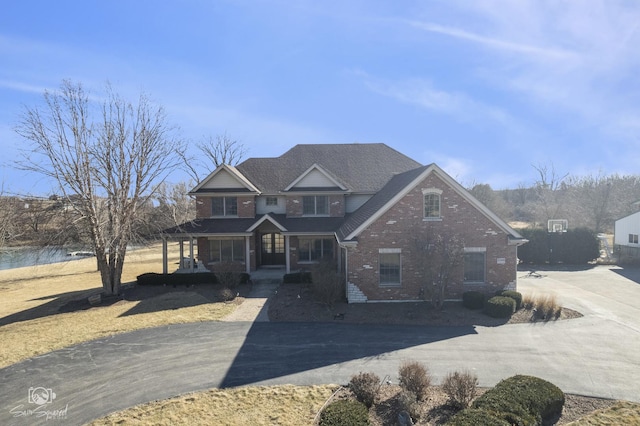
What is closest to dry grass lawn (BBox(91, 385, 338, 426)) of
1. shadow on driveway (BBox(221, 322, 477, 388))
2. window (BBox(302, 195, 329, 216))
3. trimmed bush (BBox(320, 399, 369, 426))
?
trimmed bush (BBox(320, 399, 369, 426))

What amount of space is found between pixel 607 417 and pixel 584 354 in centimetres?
407

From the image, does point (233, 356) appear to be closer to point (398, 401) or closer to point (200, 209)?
point (398, 401)

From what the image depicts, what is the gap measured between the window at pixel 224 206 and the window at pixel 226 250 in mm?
2187

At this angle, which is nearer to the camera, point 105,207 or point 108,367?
point 108,367

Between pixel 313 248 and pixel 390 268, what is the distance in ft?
27.6

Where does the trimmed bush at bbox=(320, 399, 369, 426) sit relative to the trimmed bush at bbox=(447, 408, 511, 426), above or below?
below

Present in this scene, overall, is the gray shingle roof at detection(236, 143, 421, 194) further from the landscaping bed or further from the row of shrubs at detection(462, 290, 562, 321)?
the row of shrubs at detection(462, 290, 562, 321)

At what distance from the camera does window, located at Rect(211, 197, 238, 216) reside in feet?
83.9

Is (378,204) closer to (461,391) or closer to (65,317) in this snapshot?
(461,391)

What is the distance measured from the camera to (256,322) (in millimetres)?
14938

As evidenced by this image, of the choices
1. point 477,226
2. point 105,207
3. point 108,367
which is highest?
point 105,207

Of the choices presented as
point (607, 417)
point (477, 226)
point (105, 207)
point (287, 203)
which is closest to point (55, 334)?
point (105, 207)

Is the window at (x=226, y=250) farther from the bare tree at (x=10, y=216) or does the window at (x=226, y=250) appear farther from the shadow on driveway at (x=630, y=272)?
the shadow on driveway at (x=630, y=272)

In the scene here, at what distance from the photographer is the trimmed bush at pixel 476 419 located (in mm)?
6500
